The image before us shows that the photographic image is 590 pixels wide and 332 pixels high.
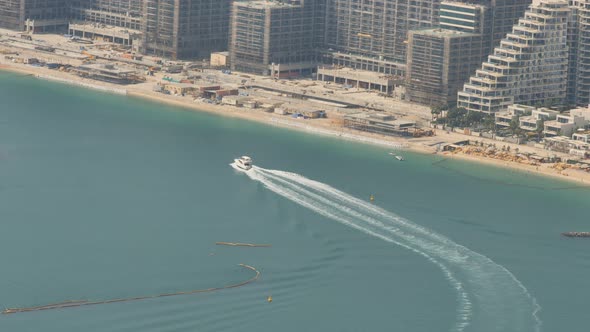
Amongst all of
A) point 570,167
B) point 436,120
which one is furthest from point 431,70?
point 570,167

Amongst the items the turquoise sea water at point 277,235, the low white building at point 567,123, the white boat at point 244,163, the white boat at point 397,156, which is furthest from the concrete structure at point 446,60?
the white boat at point 244,163

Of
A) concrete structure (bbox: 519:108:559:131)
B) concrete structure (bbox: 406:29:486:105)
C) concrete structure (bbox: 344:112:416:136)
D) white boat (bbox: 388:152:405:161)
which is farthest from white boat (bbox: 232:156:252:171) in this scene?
concrete structure (bbox: 406:29:486:105)

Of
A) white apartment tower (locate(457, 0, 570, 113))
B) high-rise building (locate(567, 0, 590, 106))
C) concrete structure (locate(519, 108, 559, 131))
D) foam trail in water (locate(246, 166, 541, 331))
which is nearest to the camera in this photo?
foam trail in water (locate(246, 166, 541, 331))

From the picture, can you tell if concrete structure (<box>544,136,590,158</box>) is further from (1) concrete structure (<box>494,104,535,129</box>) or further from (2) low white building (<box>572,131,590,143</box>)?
(1) concrete structure (<box>494,104,535,129</box>)

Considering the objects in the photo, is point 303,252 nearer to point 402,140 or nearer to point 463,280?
point 463,280

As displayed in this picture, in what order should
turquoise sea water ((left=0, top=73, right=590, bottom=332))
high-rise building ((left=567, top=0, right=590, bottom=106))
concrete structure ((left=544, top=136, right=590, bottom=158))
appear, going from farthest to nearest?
high-rise building ((left=567, top=0, right=590, bottom=106))
concrete structure ((left=544, top=136, right=590, bottom=158))
turquoise sea water ((left=0, top=73, right=590, bottom=332))

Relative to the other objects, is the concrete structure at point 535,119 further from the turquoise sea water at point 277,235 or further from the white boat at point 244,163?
the white boat at point 244,163
